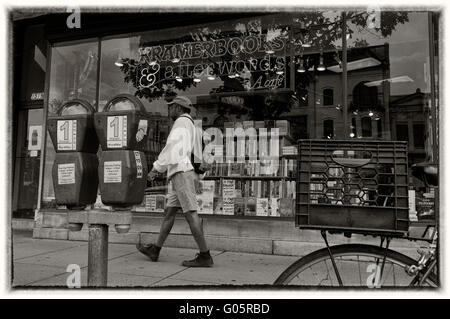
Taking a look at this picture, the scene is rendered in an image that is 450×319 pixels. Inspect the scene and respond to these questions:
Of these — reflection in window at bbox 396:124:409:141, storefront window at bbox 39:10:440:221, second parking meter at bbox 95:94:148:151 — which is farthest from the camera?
storefront window at bbox 39:10:440:221

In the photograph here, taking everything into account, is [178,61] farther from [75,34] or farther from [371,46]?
[371,46]

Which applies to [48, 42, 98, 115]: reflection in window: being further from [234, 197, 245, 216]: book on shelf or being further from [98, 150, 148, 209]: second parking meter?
[98, 150, 148, 209]: second parking meter

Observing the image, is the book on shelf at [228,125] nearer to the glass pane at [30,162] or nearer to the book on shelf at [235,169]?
the book on shelf at [235,169]

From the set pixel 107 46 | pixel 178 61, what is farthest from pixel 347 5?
pixel 107 46

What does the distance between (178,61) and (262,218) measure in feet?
9.65

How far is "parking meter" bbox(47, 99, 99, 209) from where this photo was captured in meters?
2.88

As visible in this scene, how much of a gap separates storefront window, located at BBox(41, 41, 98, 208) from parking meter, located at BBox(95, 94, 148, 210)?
4.75m

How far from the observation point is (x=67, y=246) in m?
6.18

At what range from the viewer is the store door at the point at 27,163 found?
26.2ft

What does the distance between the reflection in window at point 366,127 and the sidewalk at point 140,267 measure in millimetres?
2188

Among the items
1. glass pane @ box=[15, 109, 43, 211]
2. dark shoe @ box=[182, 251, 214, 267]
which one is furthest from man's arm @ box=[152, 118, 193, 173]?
glass pane @ box=[15, 109, 43, 211]

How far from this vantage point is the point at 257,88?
6676 millimetres

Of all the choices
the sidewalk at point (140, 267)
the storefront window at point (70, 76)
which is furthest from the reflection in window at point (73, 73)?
the sidewalk at point (140, 267)

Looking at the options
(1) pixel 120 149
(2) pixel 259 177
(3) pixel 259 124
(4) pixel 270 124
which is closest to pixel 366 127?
(4) pixel 270 124
